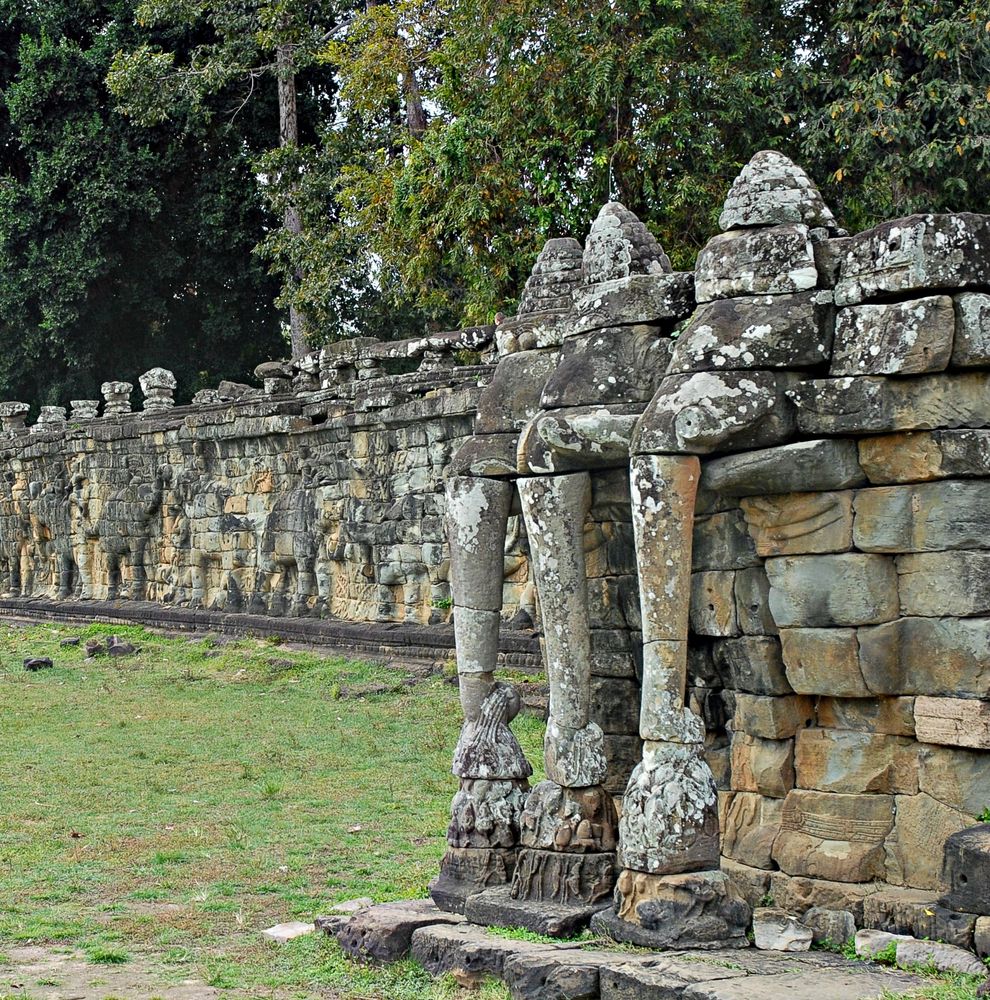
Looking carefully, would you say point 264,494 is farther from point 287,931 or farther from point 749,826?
point 749,826

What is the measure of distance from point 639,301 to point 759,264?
63 centimetres

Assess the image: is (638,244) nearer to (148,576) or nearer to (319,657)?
(319,657)

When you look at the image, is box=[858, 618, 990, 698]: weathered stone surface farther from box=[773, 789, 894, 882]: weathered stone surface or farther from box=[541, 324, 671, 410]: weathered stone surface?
box=[541, 324, 671, 410]: weathered stone surface

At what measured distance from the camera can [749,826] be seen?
6414mm

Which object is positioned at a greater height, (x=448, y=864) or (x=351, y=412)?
(x=351, y=412)

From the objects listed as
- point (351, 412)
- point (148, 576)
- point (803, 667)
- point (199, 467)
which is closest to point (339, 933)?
point (803, 667)

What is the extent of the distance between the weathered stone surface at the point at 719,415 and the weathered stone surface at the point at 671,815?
1.18 metres

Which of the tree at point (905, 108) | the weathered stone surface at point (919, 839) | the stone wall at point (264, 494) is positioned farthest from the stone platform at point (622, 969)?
the tree at point (905, 108)

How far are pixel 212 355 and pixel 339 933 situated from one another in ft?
90.1

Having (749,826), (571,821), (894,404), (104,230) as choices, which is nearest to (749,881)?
(749,826)

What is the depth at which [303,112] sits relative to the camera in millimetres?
30484

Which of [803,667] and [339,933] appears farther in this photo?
[339,933]

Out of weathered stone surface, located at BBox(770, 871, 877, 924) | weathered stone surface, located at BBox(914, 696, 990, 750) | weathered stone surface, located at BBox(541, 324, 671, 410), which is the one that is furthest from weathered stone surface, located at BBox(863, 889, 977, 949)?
weathered stone surface, located at BBox(541, 324, 671, 410)

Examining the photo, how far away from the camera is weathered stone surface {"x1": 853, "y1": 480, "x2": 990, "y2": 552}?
583cm
